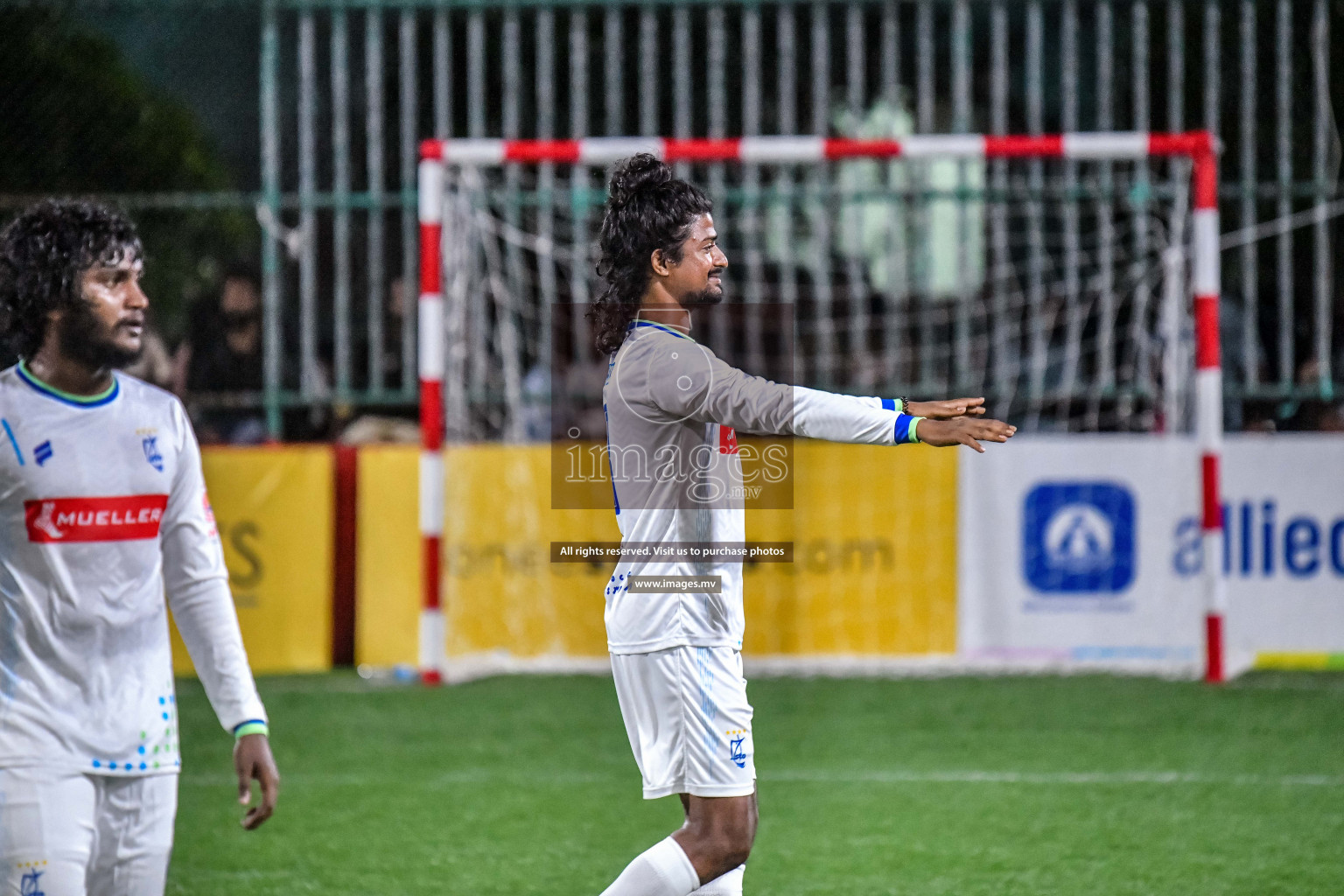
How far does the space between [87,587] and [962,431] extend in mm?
1541

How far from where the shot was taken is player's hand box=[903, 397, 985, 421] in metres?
3.02

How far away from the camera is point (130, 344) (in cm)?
289

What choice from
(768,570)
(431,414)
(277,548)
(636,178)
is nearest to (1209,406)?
(768,570)

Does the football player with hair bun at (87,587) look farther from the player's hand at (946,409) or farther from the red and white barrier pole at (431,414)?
the red and white barrier pole at (431,414)

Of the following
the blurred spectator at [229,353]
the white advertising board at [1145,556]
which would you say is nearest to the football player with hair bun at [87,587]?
the white advertising board at [1145,556]

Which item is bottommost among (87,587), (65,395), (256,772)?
(256,772)

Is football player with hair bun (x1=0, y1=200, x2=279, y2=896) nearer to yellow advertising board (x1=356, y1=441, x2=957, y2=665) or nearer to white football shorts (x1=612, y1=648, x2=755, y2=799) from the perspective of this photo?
white football shorts (x1=612, y1=648, x2=755, y2=799)

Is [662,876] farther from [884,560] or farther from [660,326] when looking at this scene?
[884,560]

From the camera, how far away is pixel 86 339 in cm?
286

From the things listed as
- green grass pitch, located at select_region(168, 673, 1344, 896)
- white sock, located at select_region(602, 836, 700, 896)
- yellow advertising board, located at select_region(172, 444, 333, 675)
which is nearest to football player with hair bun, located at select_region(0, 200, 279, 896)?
white sock, located at select_region(602, 836, 700, 896)

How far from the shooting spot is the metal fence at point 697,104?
31.4ft

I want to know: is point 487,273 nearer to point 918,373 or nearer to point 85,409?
point 918,373

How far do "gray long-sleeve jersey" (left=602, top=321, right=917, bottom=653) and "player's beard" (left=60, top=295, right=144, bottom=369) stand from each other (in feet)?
3.30

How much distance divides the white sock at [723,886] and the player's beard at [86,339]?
159 centimetres
